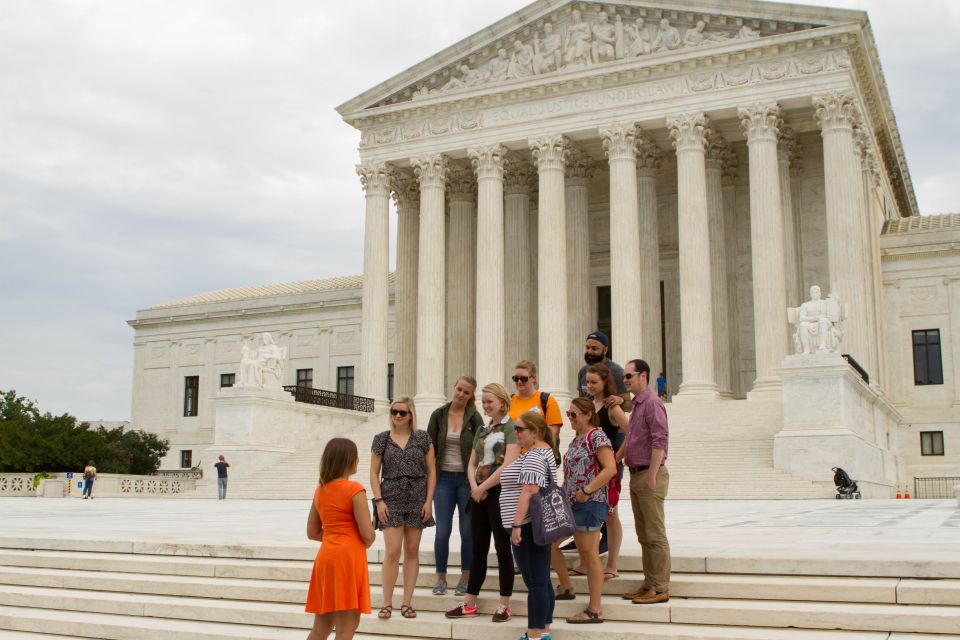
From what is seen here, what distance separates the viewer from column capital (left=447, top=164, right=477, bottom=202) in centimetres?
4488

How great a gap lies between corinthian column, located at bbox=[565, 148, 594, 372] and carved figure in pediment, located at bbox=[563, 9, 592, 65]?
3.77m

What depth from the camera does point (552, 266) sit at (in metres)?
39.0

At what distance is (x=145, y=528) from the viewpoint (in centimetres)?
1557

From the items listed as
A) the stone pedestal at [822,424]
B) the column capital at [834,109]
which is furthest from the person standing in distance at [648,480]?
the column capital at [834,109]

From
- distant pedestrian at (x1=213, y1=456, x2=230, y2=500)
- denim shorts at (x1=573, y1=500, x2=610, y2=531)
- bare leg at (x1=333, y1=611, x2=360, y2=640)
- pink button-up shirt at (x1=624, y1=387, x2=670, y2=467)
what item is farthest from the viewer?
distant pedestrian at (x1=213, y1=456, x2=230, y2=500)

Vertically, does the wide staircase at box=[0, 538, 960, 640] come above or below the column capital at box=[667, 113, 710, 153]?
below

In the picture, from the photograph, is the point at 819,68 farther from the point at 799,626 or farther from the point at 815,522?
the point at 799,626

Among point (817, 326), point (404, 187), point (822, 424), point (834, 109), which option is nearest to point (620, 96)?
point (834, 109)

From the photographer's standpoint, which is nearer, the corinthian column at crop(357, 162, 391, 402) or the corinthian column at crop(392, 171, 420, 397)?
the corinthian column at crop(357, 162, 391, 402)

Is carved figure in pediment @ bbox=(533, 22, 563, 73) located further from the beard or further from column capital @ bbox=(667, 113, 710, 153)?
the beard

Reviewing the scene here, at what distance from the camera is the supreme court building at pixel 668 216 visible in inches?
1393

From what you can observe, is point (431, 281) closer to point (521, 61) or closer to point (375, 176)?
point (375, 176)

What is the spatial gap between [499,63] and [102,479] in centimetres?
2265

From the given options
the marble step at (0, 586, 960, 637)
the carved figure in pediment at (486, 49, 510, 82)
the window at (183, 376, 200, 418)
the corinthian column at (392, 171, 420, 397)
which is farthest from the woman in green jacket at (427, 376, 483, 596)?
the window at (183, 376, 200, 418)
